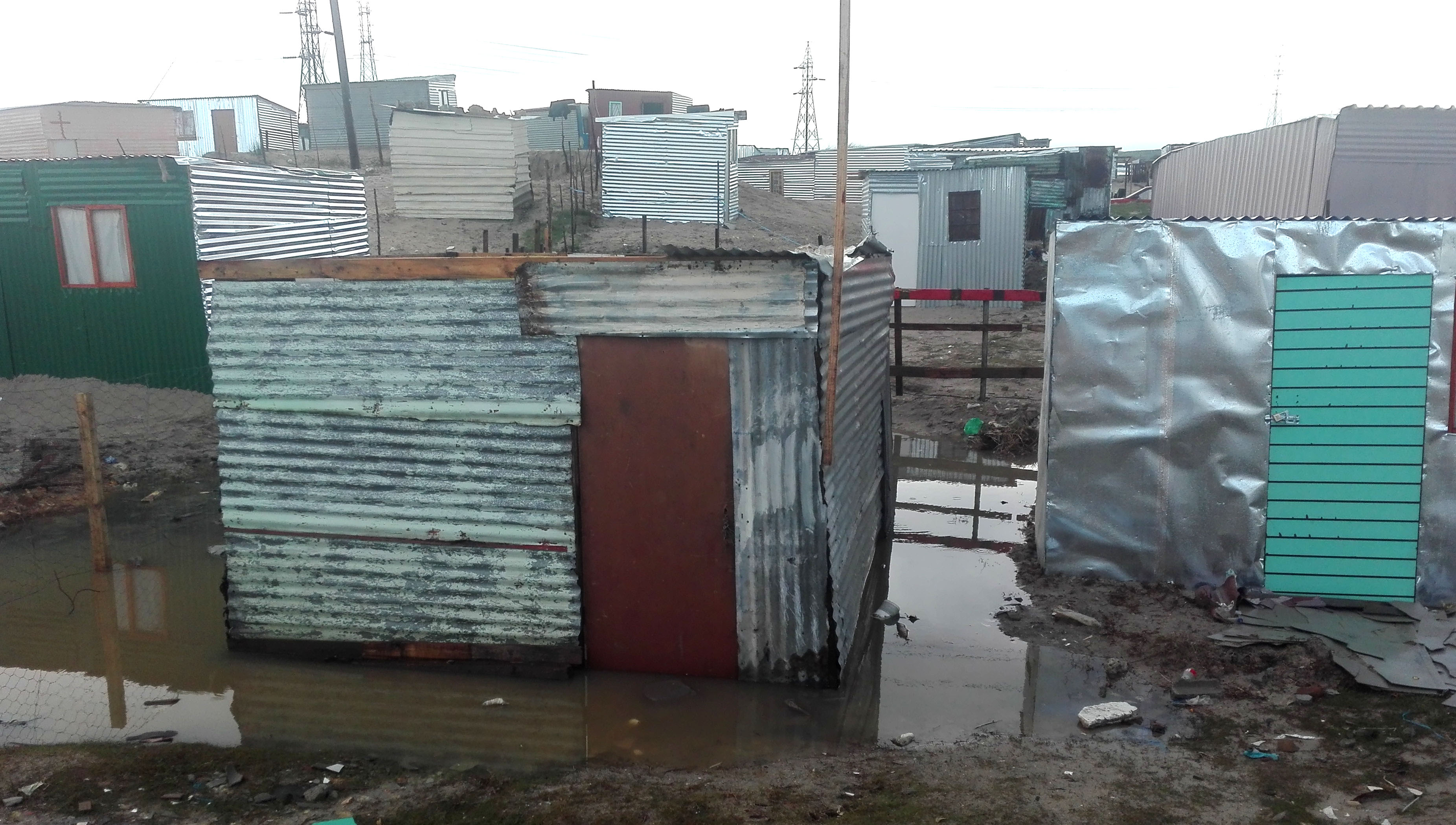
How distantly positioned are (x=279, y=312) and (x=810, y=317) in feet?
10.4

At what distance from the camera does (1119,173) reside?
54344 millimetres

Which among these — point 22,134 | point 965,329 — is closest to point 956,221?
point 965,329

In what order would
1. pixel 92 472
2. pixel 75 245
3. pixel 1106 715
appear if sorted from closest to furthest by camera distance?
pixel 1106 715, pixel 92 472, pixel 75 245

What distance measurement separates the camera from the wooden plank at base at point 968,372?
11.7 metres

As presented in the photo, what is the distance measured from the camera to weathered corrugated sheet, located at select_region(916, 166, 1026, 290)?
69.2 ft

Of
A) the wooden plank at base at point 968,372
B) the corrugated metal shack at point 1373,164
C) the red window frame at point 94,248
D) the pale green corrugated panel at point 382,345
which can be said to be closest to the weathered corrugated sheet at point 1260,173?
the corrugated metal shack at point 1373,164

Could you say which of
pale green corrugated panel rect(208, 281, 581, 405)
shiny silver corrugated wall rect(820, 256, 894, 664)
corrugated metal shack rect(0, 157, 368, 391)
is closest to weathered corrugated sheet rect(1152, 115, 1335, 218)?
shiny silver corrugated wall rect(820, 256, 894, 664)

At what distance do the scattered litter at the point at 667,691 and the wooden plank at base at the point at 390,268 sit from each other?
245 centimetres

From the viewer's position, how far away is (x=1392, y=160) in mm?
9758

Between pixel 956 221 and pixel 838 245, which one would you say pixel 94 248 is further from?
pixel 956 221

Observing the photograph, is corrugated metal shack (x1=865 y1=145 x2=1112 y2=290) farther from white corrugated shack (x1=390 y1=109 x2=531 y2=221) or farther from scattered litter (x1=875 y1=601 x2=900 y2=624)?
scattered litter (x1=875 y1=601 x2=900 y2=624)

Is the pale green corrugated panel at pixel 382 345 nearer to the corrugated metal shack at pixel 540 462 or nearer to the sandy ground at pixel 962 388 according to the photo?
the corrugated metal shack at pixel 540 462

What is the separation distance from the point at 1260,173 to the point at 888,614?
8649mm

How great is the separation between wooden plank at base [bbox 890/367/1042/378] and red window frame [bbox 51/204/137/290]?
9794mm
